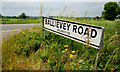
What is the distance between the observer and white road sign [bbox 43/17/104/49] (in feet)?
6.74

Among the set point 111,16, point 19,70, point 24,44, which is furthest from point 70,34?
point 111,16

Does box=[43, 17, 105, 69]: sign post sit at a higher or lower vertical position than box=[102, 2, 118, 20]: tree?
lower

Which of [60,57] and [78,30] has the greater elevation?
[78,30]

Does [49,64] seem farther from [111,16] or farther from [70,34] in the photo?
[111,16]

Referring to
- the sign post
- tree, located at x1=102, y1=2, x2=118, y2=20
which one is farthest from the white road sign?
tree, located at x1=102, y1=2, x2=118, y2=20

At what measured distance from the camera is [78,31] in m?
2.49

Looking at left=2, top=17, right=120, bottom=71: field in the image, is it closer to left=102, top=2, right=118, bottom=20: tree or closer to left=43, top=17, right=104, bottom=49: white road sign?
left=43, top=17, right=104, bottom=49: white road sign

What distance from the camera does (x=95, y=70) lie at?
209cm

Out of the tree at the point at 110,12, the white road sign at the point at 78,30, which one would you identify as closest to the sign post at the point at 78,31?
the white road sign at the point at 78,30

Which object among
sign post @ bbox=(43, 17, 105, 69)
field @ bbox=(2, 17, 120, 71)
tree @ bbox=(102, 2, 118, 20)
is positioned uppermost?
tree @ bbox=(102, 2, 118, 20)

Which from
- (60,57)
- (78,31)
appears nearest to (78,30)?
(78,31)

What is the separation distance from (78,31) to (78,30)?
1.0 inches

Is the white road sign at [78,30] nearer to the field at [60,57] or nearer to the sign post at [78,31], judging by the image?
the sign post at [78,31]

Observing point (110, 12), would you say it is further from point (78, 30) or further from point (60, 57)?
point (60, 57)
